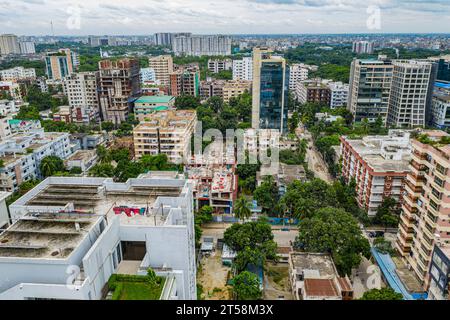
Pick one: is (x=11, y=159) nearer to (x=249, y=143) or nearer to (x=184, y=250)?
(x=249, y=143)

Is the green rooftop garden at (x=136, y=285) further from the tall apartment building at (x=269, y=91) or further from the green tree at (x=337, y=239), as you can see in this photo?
the tall apartment building at (x=269, y=91)

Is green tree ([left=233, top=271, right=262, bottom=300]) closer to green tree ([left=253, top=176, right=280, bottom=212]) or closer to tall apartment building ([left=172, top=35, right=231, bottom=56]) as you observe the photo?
green tree ([left=253, top=176, right=280, bottom=212])

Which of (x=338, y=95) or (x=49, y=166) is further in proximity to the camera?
(x=338, y=95)

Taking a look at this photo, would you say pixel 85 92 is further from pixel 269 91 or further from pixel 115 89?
pixel 269 91

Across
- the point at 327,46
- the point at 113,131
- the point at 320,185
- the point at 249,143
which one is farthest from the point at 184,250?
the point at 327,46

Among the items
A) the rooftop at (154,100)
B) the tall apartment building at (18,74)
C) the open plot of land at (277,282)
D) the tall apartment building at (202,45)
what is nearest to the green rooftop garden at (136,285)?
the open plot of land at (277,282)

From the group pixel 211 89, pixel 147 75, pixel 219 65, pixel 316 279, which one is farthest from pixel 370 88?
pixel 219 65

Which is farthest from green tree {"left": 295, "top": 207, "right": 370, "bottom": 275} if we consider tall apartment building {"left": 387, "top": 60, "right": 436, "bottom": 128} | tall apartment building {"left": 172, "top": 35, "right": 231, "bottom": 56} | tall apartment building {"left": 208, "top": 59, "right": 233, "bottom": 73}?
tall apartment building {"left": 172, "top": 35, "right": 231, "bottom": 56}
